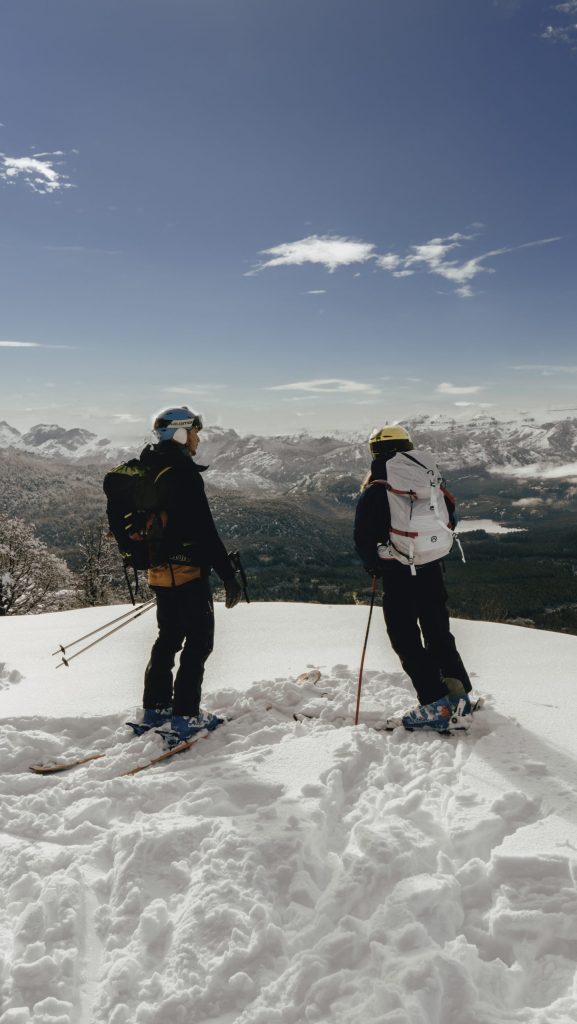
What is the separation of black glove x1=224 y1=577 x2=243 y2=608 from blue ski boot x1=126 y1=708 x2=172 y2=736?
120 centimetres

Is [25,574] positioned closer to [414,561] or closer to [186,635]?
[186,635]

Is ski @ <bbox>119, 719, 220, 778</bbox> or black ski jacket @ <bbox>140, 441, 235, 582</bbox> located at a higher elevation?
black ski jacket @ <bbox>140, 441, 235, 582</bbox>

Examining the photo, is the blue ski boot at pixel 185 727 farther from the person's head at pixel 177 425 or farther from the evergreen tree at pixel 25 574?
the evergreen tree at pixel 25 574

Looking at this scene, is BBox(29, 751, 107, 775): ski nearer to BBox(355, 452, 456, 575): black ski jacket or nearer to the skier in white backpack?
the skier in white backpack

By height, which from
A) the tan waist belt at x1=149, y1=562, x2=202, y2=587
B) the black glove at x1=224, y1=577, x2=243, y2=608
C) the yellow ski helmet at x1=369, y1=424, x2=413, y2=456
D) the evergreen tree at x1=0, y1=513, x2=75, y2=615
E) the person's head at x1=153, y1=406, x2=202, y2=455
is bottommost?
the evergreen tree at x1=0, y1=513, x2=75, y2=615

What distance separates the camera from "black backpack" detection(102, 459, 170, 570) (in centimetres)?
483

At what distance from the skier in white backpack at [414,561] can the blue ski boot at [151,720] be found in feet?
6.96

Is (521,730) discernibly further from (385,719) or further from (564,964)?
(564,964)

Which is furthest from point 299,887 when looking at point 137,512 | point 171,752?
point 137,512

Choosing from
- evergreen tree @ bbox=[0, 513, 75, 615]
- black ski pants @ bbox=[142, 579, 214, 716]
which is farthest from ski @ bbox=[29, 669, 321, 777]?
evergreen tree @ bbox=[0, 513, 75, 615]

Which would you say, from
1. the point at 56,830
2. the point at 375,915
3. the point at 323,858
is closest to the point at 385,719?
the point at 323,858

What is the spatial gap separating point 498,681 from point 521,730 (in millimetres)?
1827

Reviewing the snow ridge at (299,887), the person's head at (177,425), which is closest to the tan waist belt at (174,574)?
the person's head at (177,425)

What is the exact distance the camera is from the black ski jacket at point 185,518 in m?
4.82
